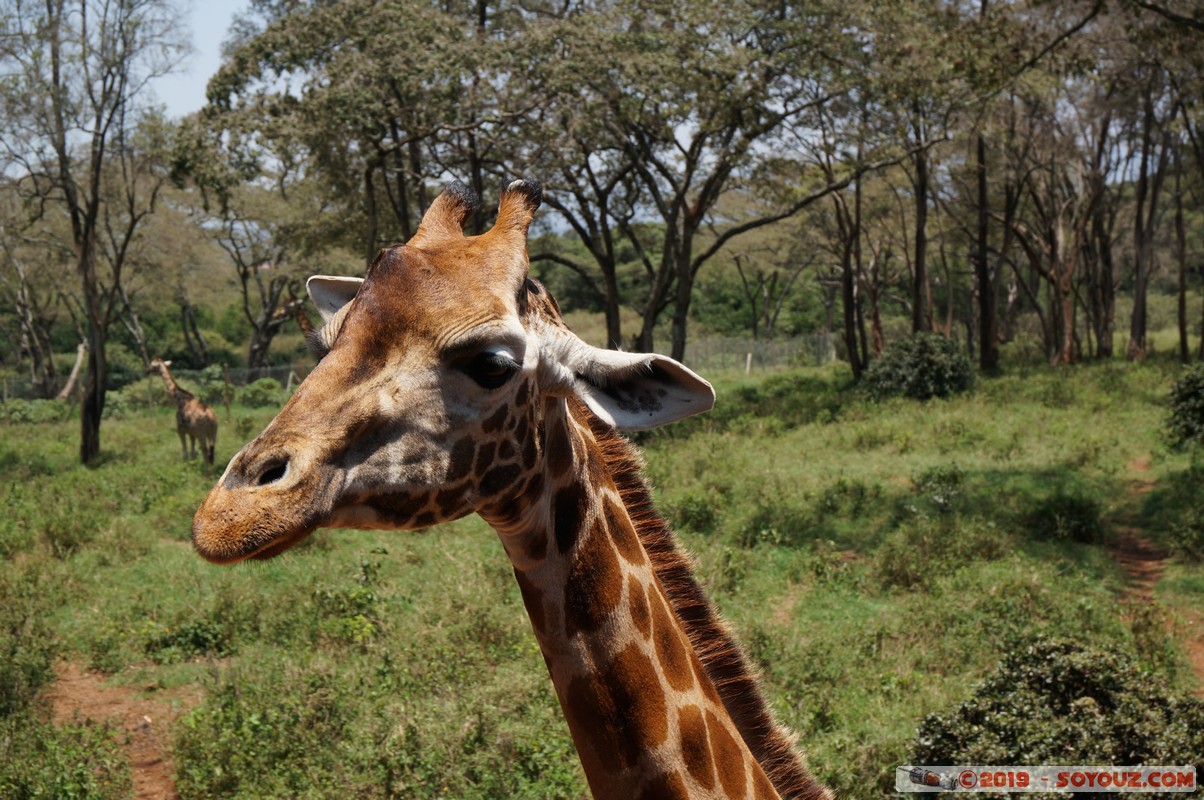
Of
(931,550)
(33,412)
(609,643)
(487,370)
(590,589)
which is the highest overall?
(487,370)

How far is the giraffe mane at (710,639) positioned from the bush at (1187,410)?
12.7 m

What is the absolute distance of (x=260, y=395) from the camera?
1109 inches

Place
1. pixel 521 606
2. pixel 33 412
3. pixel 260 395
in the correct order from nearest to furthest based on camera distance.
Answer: pixel 521 606 < pixel 33 412 < pixel 260 395

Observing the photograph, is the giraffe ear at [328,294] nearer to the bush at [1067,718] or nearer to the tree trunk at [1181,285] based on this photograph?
the bush at [1067,718]

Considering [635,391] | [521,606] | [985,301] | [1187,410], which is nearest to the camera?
[635,391]

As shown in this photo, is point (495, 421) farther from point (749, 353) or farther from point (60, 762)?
point (749, 353)

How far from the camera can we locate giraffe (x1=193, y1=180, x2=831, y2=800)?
6.57 feet

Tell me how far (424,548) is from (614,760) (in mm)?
8208

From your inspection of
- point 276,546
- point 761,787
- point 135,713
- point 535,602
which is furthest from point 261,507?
point 135,713

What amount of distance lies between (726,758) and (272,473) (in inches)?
51.5

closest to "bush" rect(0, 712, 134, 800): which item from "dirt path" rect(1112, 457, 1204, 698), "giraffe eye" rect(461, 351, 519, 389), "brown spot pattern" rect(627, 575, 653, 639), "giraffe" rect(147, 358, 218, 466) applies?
"brown spot pattern" rect(627, 575, 653, 639)

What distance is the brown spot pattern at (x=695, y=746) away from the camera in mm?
2395

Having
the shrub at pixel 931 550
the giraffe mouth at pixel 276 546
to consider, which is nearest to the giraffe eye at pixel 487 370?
the giraffe mouth at pixel 276 546

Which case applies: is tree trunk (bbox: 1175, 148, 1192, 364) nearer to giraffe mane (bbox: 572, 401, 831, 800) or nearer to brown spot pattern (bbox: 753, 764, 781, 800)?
giraffe mane (bbox: 572, 401, 831, 800)
